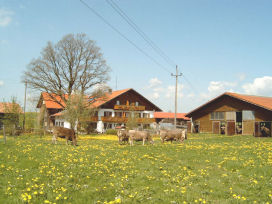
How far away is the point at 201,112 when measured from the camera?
175ft

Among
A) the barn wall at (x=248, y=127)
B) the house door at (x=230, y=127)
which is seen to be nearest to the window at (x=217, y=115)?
the house door at (x=230, y=127)

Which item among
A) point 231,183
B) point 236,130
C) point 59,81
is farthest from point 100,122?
point 231,183

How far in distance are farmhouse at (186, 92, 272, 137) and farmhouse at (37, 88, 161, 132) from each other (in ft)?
50.1

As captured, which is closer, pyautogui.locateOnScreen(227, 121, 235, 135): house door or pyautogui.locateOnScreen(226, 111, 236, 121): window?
pyautogui.locateOnScreen(227, 121, 235, 135): house door

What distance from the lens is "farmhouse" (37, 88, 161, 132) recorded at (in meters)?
63.8

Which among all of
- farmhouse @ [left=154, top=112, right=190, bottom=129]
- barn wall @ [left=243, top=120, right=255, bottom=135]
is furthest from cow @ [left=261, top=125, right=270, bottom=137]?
farmhouse @ [left=154, top=112, right=190, bottom=129]

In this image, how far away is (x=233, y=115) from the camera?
4788 centimetres

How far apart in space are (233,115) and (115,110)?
30.7 meters

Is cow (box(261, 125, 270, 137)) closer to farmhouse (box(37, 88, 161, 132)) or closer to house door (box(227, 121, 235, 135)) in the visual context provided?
house door (box(227, 121, 235, 135))

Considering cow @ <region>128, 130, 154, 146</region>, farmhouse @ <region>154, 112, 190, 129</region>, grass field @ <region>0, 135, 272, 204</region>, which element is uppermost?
farmhouse @ <region>154, 112, 190, 129</region>

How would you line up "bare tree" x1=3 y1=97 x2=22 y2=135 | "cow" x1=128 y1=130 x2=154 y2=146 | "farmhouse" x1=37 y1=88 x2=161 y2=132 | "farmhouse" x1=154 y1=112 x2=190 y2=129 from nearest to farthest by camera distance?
"cow" x1=128 y1=130 x2=154 y2=146
"bare tree" x1=3 y1=97 x2=22 y2=135
"farmhouse" x1=37 y1=88 x2=161 y2=132
"farmhouse" x1=154 y1=112 x2=190 y2=129

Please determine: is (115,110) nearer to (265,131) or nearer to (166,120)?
(166,120)

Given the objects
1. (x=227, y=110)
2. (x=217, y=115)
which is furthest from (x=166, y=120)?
(x=227, y=110)

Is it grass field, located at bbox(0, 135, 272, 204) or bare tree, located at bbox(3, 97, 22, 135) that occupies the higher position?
bare tree, located at bbox(3, 97, 22, 135)
